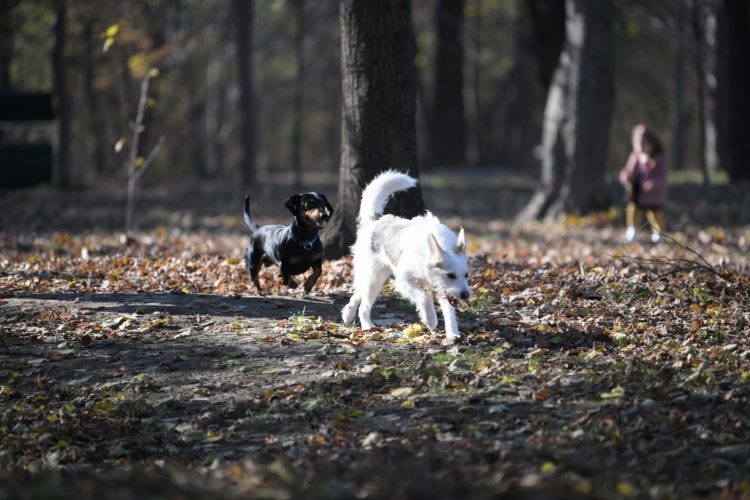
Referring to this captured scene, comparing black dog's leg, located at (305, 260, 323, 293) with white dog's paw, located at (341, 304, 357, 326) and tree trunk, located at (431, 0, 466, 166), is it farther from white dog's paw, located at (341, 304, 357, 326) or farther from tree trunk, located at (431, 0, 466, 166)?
tree trunk, located at (431, 0, 466, 166)

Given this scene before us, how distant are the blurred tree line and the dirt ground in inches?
335

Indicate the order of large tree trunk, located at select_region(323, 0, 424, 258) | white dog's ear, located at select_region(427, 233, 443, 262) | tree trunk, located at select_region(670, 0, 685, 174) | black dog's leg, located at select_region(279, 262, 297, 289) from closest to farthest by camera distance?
white dog's ear, located at select_region(427, 233, 443, 262)
black dog's leg, located at select_region(279, 262, 297, 289)
large tree trunk, located at select_region(323, 0, 424, 258)
tree trunk, located at select_region(670, 0, 685, 174)

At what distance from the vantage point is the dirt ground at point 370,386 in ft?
17.0

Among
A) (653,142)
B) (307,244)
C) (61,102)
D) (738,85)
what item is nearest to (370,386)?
(307,244)

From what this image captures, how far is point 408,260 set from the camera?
25.0ft

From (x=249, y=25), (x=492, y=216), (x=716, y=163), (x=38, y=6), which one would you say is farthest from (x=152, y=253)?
(x=716, y=163)

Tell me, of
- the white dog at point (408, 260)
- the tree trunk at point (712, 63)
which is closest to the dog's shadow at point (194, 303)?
the white dog at point (408, 260)

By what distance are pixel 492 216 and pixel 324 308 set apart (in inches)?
431

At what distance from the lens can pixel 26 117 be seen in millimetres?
26406

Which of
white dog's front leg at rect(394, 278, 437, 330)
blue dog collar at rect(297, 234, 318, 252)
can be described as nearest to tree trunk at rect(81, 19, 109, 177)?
blue dog collar at rect(297, 234, 318, 252)

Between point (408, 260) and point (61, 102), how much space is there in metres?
19.9

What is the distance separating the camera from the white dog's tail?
8.22 meters

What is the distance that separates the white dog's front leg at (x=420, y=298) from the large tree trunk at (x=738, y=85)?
17.2m

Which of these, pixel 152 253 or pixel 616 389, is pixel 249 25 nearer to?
pixel 152 253
